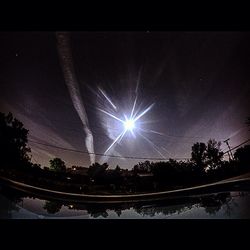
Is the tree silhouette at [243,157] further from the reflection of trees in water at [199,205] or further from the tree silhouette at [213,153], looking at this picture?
the reflection of trees in water at [199,205]

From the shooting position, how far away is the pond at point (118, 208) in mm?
3066

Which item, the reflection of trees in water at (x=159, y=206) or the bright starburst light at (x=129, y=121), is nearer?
the reflection of trees in water at (x=159, y=206)

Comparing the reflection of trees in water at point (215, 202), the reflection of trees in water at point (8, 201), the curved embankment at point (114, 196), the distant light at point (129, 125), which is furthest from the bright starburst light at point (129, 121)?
the reflection of trees in water at point (8, 201)

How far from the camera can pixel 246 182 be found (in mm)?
3076

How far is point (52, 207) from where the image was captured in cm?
311

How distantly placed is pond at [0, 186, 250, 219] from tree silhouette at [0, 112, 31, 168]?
266 millimetres

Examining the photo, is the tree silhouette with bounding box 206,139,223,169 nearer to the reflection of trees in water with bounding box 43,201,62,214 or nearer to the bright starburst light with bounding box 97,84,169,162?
the bright starburst light with bounding box 97,84,169,162

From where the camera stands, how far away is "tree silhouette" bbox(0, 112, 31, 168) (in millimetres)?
3162

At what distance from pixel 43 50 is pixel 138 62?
3.02 ft

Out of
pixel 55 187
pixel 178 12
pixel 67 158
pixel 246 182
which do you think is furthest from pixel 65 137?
pixel 246 182

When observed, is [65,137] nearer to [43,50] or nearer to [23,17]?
[43,50]

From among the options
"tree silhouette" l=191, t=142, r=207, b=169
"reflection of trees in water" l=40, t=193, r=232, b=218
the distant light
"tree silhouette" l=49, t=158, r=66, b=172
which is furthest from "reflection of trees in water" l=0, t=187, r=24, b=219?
"tree silhouette" l=191, t=142, r=207, b=169

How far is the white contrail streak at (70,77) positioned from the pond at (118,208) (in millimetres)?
653

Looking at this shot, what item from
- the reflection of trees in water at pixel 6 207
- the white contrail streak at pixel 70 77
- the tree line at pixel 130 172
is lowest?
the reflection of trees in water at pixel 6 207
